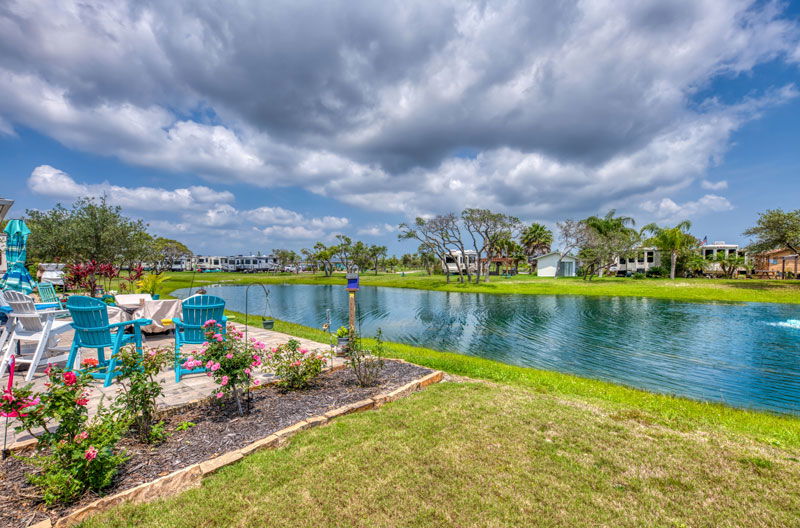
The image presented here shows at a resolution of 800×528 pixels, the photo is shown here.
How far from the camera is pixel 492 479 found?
9.43 ft

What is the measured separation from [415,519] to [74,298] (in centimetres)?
556

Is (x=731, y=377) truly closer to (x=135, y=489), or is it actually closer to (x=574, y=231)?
(x=135, y=489)

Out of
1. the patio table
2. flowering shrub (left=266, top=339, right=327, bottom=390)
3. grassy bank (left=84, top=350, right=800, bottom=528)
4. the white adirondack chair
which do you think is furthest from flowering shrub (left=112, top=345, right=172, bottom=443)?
the patio table

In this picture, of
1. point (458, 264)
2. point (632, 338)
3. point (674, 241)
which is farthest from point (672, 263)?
point (632, 338)

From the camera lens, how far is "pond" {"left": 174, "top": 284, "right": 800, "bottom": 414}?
26.1ft

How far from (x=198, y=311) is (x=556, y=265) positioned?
52.6 meters

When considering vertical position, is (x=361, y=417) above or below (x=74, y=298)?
below

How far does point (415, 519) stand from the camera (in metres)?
2.41

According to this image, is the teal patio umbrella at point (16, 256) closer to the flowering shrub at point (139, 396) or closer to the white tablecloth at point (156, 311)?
the white tablecloth at point (156, 311)

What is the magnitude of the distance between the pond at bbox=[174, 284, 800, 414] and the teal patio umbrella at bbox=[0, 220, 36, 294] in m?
8.86

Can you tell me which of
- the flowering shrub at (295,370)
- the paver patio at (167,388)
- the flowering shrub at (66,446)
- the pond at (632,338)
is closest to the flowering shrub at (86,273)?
the paver patio at (167,388)

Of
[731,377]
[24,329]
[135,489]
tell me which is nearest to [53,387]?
[135,489]

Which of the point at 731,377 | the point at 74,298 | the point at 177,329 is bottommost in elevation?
the point at 731,377

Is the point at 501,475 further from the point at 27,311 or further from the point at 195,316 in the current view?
the point at 27,311
